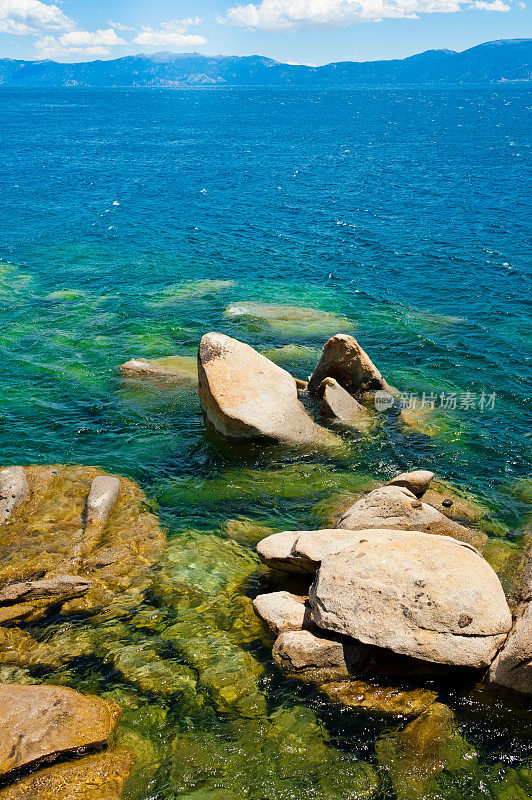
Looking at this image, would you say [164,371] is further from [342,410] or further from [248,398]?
[342,410]

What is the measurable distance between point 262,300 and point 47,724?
28.3 meters

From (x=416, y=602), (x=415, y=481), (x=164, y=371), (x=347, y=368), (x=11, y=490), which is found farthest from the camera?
(x=164, y=371)

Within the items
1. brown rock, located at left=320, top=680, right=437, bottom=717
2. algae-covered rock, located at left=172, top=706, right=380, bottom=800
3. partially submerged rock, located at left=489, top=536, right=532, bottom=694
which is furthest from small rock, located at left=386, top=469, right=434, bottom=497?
algae-covered rock, located at left=172, top=706, right=380, bottom=800

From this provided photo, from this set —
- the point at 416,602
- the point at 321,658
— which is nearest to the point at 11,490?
the point at 321,658

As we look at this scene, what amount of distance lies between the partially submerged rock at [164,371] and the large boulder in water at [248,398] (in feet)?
13.8

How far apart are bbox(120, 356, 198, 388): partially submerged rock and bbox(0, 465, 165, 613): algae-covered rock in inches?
275

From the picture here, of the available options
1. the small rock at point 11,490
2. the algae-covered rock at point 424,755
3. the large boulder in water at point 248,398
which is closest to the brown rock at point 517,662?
the algae-covered rock at point 424,755

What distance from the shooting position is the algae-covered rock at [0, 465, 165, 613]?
47.9 feet

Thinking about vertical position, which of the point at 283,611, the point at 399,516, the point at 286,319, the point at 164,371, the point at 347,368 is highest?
the point at 347,368

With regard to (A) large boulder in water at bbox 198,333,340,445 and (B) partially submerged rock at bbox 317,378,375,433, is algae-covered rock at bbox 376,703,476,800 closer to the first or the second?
(A) large boulder in water at bbox 198,333,340,445

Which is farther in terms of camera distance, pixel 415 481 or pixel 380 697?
pixel 415 481

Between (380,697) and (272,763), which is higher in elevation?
(380,697)

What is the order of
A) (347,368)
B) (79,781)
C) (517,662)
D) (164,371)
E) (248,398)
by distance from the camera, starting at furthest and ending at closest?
1. (164,371)
2. (347,368)
3. (248,398)
4. (517,662)
5. (79,781)

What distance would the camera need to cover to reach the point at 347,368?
2336cm
